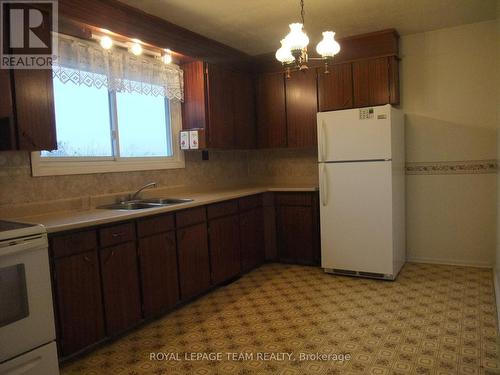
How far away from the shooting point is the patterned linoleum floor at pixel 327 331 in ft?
7.16

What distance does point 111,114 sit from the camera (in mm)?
3281

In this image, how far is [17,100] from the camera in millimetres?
2217

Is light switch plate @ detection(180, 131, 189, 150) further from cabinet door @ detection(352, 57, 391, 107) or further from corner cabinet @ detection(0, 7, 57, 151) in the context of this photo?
cabinet door @ detection(352, 57, 391, 107)

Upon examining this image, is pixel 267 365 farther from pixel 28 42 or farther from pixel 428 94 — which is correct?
pixel 428 94

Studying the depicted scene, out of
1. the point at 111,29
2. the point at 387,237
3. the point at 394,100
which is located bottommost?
the point at 387,237

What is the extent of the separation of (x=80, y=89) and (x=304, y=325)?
2513 mm

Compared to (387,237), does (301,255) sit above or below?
below

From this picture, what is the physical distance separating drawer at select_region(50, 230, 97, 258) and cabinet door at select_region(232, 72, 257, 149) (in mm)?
2187

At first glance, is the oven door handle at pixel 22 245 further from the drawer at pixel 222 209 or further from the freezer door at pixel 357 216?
the freezer door at pixel 357 216

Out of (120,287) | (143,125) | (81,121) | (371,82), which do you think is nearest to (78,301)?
(120,287)

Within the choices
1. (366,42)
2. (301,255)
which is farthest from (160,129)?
(366,42)

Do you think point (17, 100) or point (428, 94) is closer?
point (17, 100)

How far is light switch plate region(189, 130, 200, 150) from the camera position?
3756 millimetres

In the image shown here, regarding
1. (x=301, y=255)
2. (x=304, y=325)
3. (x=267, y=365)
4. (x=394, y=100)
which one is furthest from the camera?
(x=301, y=255)
